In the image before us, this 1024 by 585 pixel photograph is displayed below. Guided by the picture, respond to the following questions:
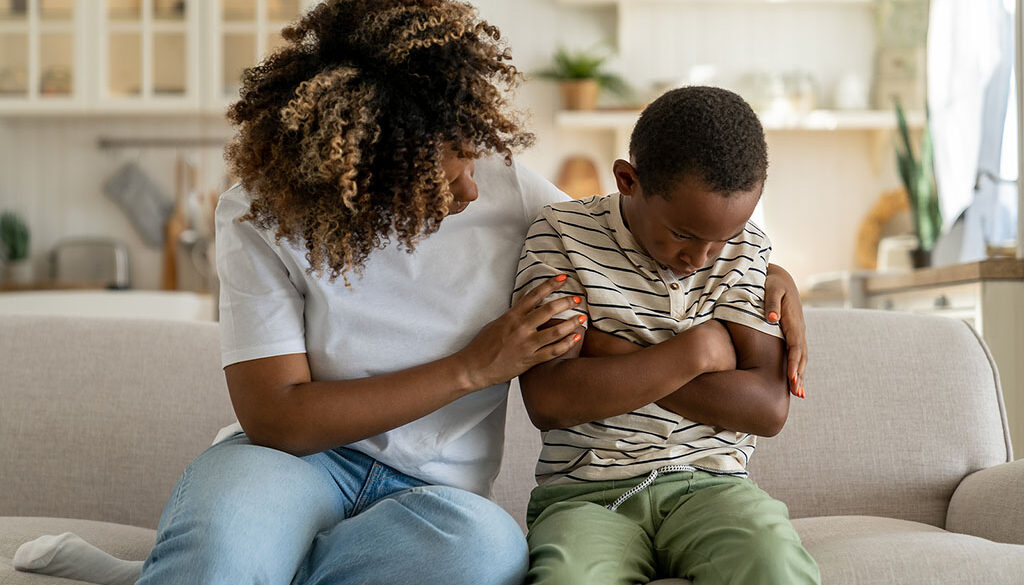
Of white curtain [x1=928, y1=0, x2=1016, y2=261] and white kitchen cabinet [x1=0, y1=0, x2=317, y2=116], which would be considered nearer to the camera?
white curtain [x1=928, y1=0, x2=1016, y2=261]

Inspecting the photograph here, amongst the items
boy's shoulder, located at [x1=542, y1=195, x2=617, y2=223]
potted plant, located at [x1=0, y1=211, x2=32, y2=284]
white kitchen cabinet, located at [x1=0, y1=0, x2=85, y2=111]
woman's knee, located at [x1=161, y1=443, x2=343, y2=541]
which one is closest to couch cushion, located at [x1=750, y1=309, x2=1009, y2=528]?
boy's shoulder, located at [x1=542, y1=195, x2=617, y2=223]

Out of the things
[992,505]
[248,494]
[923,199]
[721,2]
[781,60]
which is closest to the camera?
[248,494]

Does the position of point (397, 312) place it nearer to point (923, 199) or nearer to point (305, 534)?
point (305, 534)

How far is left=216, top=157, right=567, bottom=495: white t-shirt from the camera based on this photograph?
1.20m

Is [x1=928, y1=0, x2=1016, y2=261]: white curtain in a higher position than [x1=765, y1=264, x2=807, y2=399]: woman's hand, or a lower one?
higher

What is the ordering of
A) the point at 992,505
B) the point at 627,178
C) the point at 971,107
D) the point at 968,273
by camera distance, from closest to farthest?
the point at 627,178, the point at 992,505, the point at 968,273, the point at 971,107

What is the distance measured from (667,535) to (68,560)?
2.30 feet

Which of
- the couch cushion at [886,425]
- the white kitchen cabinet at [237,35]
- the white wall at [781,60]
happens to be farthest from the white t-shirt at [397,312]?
the white kitchen cabinet at [237,35]

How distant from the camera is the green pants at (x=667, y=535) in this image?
3.56 ft

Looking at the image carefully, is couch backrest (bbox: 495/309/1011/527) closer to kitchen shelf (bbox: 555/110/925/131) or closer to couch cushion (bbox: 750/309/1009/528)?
couch cushion (bbox: 750/309/1009/528)

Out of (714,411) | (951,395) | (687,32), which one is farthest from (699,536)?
(687,32)

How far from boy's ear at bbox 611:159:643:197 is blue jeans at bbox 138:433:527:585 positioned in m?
0.44

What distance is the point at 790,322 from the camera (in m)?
1.31

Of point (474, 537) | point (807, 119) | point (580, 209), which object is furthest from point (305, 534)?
point (807, 119)
